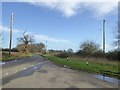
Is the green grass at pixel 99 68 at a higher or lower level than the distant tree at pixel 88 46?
lower

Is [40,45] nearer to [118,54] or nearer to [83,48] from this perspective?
Result: [83,48]

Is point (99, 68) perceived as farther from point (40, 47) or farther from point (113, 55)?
point (40, 47)

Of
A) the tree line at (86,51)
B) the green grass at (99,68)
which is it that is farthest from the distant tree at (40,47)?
the green grass at (99,68)

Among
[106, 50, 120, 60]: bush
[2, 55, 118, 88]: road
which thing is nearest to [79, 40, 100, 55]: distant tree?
[106, 50, 120, 60]: bush

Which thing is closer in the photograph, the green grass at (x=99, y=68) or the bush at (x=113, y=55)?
the green grass at (x=99, y=68)

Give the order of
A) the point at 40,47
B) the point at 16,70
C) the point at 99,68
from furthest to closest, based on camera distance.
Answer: the point at 40,47
the point at 99,68
the point at 16,70

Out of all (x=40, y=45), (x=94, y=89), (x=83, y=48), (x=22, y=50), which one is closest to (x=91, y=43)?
(x=83, y=48)

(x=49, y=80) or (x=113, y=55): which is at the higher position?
(x=113, y=55)

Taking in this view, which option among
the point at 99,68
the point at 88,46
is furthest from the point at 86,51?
the point at 99,68

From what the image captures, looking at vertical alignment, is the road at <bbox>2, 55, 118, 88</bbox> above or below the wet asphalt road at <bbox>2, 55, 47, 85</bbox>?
below

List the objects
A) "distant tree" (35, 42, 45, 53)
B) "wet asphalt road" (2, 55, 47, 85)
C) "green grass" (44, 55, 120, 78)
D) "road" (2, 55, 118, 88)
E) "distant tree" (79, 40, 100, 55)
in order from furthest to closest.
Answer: "distant tree" (35, 42, 45, 53) < "distant tree" (79, 40, 100, 55) < "green grass" (44, 55, 120, 78) < "wet asphalt road" (2, 55, 47, 85) < "road" (2, 55, 118, 88)

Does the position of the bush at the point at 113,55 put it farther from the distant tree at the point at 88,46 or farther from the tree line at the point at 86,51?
the distant tree at the point at 88,46

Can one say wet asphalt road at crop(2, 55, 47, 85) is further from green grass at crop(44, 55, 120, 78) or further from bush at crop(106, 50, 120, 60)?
bush at crop(106, 50, 120, 60)

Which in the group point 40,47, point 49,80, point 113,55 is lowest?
point 49,80
